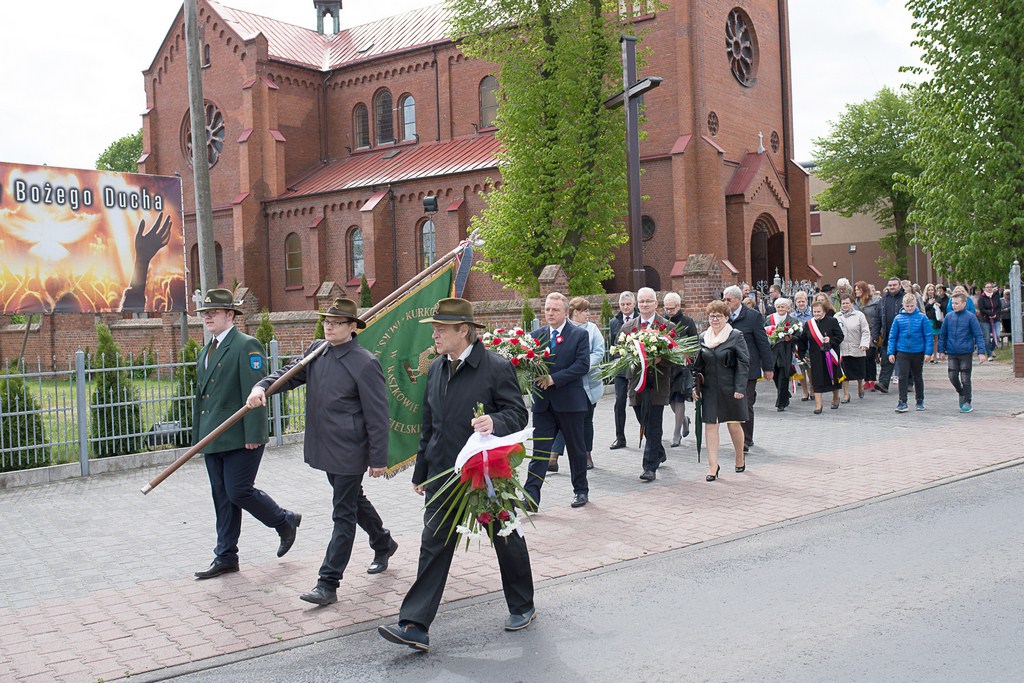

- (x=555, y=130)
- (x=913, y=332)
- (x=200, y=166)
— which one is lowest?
(x=913, y=332)

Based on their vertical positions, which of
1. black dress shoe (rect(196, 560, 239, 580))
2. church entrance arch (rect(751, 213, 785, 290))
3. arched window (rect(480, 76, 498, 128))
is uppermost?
arched window (rect(480, 76, 498, 128))

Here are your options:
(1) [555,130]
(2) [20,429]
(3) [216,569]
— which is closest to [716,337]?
(3) [216,569]

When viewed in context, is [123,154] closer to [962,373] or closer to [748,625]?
[962,373]

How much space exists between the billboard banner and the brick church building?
1074 centimetres

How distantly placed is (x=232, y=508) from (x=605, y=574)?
9.03 feet

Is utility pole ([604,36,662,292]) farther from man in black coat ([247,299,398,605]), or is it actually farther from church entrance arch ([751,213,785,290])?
church entrance arch ([751,213,785,290])

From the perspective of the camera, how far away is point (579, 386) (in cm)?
851

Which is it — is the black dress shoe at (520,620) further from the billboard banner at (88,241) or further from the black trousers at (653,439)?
the billboard banner at (88,241)

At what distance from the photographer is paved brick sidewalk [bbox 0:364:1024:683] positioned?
5324 mm

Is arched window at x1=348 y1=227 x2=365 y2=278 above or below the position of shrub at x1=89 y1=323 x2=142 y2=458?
above

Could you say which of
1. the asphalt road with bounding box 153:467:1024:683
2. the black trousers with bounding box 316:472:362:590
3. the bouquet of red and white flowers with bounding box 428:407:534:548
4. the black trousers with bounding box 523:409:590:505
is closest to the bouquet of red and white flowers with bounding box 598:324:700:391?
the black trousers with bounding box 523:409:590:505

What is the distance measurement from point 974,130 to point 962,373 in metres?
12.2

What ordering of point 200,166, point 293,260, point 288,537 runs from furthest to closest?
1. point 293,260
2. point 200,166
3. point 288,537

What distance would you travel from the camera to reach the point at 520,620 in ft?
16.9
